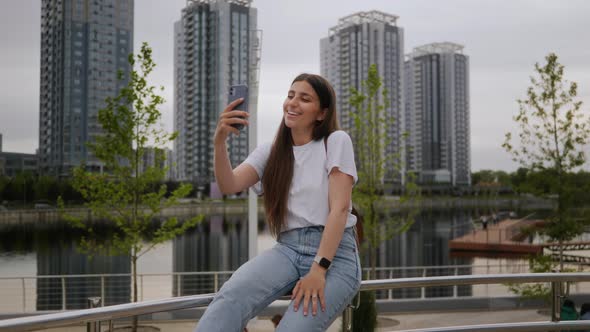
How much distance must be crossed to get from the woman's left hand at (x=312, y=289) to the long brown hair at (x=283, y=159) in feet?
0.79

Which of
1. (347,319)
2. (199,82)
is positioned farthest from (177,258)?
(199,82)

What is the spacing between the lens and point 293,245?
182 cm

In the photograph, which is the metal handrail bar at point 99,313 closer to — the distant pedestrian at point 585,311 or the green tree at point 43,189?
the distant pedestrian at point 585,311

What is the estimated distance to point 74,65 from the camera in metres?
45.8

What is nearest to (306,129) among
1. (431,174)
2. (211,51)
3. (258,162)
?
(258,162)

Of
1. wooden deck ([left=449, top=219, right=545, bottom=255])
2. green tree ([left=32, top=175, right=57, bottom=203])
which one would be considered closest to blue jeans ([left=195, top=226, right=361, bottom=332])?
wooden deck ([left=449, top=219, right=545, bottom=255])

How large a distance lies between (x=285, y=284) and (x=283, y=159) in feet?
1.39

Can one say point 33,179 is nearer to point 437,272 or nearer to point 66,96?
point 66,96

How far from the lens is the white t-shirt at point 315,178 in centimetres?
180

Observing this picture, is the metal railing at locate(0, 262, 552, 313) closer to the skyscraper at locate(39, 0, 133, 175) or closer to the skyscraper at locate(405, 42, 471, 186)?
the skyscraper at locate(39, 0, 133, 175)

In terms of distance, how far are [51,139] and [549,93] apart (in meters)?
39.6

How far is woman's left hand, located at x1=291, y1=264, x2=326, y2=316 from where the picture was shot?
1673mm

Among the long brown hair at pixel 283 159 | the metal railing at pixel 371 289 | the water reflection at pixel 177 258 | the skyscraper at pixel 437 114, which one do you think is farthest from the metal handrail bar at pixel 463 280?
the skyscraper at pixel 437 114

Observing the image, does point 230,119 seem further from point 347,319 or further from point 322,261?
point 347,319
